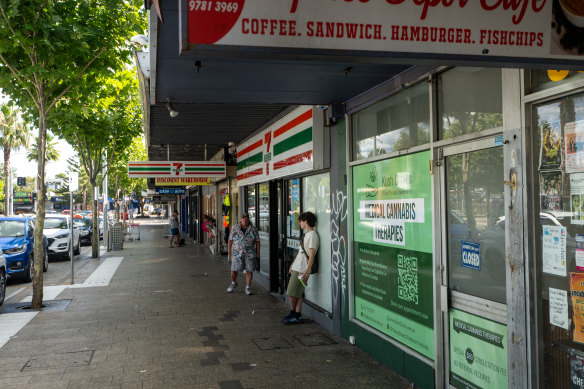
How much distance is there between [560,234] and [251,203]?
10.00m

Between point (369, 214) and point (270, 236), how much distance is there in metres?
4.52

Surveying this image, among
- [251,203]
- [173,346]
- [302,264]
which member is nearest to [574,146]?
[302,264]

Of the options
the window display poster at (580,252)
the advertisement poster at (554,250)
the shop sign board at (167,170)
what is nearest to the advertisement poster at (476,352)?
the advertisement poster at (554,250)

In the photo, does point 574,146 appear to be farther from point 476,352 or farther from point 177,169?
point 177,169

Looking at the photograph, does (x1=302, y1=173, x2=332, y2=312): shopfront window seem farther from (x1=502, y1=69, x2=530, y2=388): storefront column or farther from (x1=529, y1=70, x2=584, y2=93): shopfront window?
(x1=529, y1=70, x2=584, y2=93): shopfront window

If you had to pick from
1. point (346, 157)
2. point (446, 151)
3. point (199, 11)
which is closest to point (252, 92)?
point (346, 157)

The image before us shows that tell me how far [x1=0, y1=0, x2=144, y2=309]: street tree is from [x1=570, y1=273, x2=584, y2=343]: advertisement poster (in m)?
8.04

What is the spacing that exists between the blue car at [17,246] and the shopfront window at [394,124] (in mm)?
9354

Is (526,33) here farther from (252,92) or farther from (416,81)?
(252,92)

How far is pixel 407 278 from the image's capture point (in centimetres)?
543

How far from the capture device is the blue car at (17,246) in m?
12.1

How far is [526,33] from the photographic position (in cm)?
265

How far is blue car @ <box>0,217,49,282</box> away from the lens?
12109mm

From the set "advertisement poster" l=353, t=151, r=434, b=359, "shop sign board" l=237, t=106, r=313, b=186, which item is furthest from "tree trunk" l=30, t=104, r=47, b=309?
"advertisement poster" l=353, t=151, r=434, b=359
